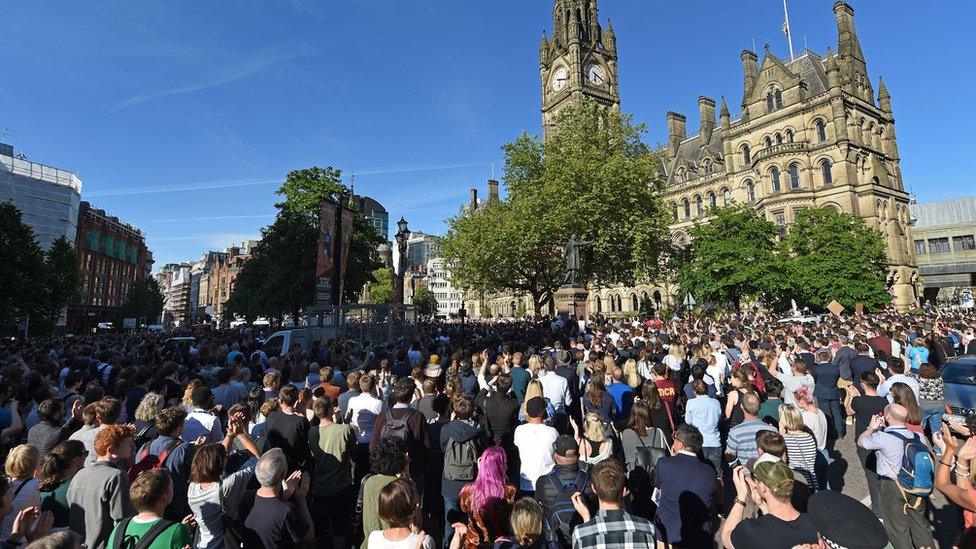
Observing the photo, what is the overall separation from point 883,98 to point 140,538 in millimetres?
71470

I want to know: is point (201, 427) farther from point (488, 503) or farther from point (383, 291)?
point (383, 291)

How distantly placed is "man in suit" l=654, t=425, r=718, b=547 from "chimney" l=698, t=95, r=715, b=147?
6685cm

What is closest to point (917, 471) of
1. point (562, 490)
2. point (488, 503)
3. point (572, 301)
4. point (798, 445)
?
point (798, 445)

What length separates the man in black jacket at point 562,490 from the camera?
397 cm

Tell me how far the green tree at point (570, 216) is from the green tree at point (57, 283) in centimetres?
2866

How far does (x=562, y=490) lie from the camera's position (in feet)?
13.5

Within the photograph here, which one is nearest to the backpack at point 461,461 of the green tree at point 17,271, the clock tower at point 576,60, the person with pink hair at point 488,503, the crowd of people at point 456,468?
the crowd of people at point 456,468

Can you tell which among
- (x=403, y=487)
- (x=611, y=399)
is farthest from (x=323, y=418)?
(x=611, y=399)

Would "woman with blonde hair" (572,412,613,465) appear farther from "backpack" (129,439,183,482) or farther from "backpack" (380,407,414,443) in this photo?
"backpack" (129,439,183,482)

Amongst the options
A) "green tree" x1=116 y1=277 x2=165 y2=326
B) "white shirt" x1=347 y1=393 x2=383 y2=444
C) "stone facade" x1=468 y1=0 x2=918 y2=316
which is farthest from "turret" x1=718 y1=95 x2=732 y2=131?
"green tree" x1=116 y1=277 x2=165 y2=326

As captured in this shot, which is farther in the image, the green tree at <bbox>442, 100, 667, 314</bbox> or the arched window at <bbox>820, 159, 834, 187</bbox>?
the arched window at <bbox>820, 159, 834, 187</bbox>

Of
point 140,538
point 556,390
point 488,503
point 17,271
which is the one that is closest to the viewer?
point 140,538

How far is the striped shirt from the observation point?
305cm

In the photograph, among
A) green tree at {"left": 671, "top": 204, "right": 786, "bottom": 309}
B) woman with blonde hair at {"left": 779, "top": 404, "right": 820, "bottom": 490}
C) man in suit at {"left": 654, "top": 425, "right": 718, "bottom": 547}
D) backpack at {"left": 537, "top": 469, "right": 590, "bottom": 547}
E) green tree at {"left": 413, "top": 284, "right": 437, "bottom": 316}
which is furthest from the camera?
green tree at {"left": 413, "top": 284, "right": 437, "bottom": 316}
